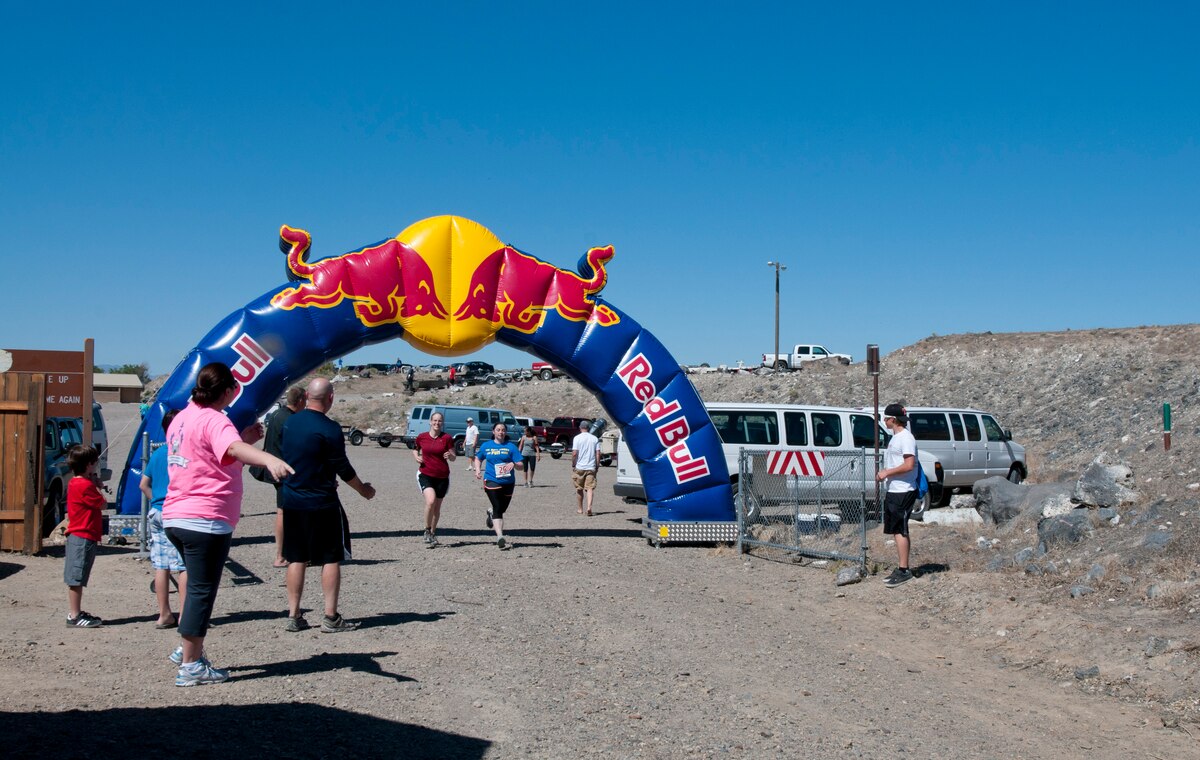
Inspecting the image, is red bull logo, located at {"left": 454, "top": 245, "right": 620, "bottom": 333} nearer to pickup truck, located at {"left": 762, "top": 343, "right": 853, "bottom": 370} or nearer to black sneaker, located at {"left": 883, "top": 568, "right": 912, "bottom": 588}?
black sneaker, located at {"left": 883, "top": 568, "right": 912, "bottom": 588}

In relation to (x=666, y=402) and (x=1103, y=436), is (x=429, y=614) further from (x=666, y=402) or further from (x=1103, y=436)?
(x=1103, y=436)

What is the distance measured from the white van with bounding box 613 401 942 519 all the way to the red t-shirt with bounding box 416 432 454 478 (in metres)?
3.51

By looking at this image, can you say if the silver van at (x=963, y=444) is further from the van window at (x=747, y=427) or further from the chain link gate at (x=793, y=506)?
the chain link gate at (x=793, y=506)

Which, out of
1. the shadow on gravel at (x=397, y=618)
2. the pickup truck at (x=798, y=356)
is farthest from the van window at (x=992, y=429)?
the pickup truck at (x=798, y=356)

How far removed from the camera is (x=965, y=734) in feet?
18.5

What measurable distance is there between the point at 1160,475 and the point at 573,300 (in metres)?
8.21

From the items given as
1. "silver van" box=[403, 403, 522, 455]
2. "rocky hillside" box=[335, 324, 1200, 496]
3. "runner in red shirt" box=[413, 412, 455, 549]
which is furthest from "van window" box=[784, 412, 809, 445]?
"silver van" box=[403, 403, 522, 455]

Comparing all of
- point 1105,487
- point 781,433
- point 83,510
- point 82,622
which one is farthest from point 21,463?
point 1105,487

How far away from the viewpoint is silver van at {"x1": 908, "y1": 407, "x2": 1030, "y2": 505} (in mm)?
19453

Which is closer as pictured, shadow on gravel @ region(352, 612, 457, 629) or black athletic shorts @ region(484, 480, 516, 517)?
shadow on gravel @ region(352, 612, 457, 629)

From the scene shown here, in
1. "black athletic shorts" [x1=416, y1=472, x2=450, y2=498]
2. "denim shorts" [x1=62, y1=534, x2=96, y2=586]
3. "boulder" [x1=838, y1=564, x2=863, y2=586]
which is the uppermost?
"black athletic shorts" [x1=416, y1=472, x2=450, y2=498]

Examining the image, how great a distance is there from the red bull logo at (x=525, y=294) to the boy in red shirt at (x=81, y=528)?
559cm

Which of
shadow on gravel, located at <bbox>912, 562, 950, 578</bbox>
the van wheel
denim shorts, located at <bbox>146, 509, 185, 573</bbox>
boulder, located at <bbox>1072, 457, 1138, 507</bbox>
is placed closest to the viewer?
denim shorts, located at <bbox>146, 509, 185, 573</bbox>

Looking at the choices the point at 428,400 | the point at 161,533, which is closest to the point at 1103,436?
the point at 161,533
